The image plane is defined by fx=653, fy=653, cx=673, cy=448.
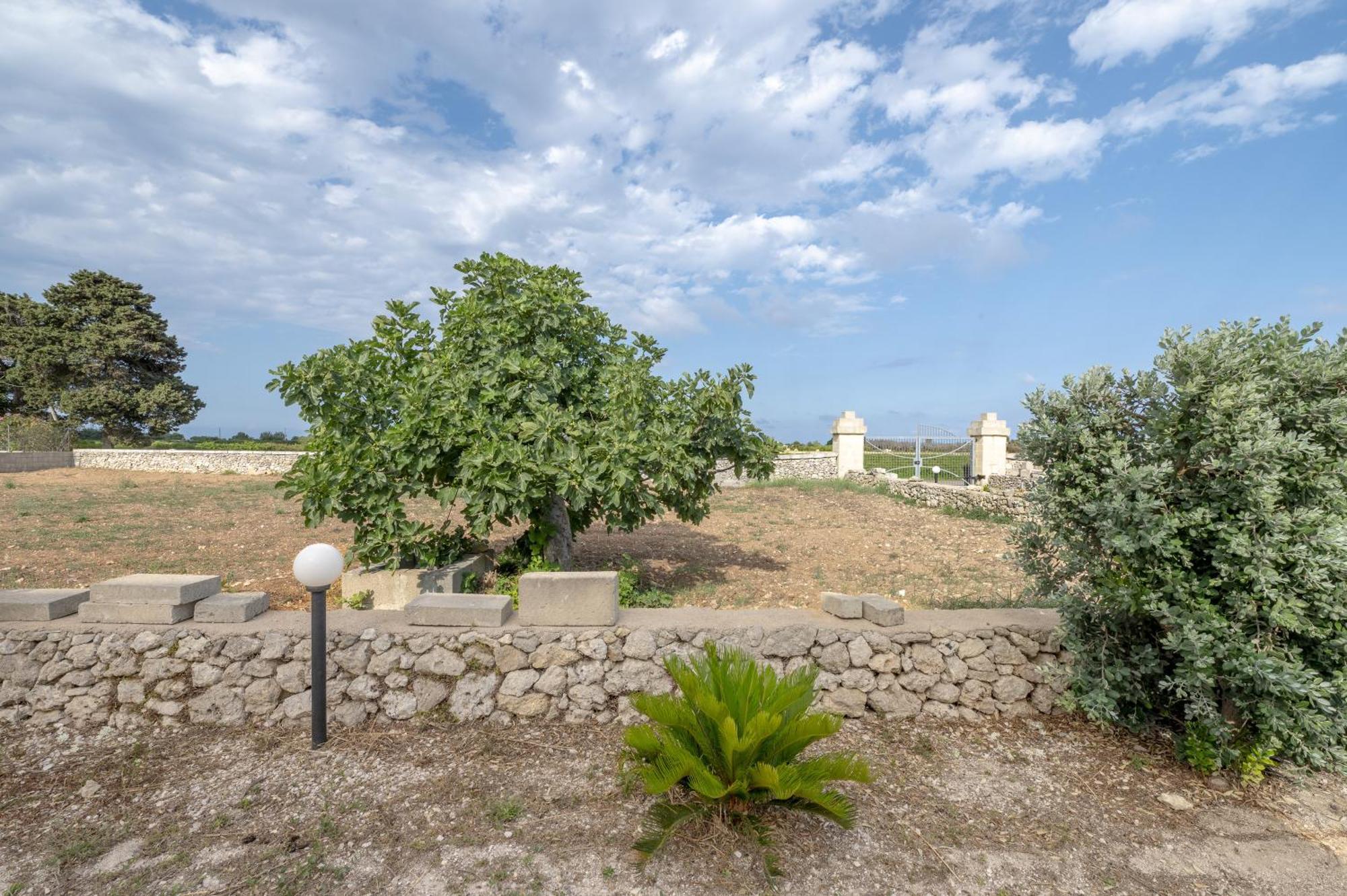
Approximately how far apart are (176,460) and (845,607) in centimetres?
2821

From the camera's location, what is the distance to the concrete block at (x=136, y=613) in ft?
14.2

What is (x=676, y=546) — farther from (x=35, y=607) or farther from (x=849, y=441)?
(x=849, y=441)

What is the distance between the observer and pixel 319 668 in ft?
12.6

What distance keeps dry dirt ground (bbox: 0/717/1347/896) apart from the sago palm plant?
0.56 feet

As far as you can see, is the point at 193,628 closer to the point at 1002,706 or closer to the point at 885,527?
the point at 1002,706

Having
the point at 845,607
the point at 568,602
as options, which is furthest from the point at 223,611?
the point at 845,607

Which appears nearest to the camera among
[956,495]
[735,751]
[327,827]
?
[735,751]

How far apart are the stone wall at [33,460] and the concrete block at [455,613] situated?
26.4m

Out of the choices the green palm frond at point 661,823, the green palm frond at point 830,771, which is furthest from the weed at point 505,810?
the green palm frond at point 830,771

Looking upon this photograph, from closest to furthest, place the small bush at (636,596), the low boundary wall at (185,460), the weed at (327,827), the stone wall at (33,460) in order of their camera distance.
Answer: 1. the weed at (327,827)
2. the small bush at (636,596)
3. the stone wall at (33,460)
4. the low boundary wall at (185,460)

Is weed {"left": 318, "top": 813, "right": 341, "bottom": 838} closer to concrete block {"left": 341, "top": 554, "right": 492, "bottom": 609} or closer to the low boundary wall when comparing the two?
concrete block {"left": 341, "top": 554, "right": 492, "bottom": 609}

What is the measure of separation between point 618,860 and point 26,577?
301 inches

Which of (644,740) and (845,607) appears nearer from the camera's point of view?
(644,740)

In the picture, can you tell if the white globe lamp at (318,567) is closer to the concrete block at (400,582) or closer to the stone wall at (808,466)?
the concrete block at (400,582)
